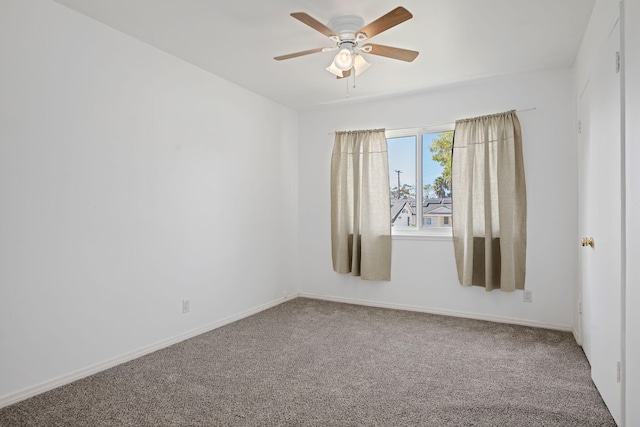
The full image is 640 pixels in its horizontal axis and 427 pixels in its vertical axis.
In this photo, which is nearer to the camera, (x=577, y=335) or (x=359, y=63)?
(x=359, y=63)

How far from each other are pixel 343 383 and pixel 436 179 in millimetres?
2611

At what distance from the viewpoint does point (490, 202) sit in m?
3.79

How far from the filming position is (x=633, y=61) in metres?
1.66

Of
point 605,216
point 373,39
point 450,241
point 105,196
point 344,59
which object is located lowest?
point 450,241

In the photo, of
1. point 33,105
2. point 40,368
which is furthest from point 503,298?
point 33,105

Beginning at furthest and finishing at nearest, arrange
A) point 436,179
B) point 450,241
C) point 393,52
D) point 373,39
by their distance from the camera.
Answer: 1. point 436,179
2. point 450,241
3. point 373,39
4. point 393,52

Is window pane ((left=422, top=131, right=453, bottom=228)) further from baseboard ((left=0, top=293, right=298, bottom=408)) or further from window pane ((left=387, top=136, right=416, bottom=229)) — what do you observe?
baseboard ((left=0, top=293, right=298, bottom=408))

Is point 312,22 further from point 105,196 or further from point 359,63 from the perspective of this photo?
point 105,196

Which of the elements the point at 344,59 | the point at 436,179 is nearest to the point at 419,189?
the point at 436,179

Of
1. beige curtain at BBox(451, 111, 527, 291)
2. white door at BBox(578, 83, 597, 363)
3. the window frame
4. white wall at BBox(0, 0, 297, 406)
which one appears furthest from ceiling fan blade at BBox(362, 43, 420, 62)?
white wall at BBox(0, 0, 297, 406)

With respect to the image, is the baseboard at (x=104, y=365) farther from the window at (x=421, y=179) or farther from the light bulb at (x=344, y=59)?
the light bulb at (x=344, y=59)

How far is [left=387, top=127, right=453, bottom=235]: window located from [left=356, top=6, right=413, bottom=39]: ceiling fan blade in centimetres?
206

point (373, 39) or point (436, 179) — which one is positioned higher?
point (373, 39)

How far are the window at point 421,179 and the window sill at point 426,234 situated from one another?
1 centimetres
